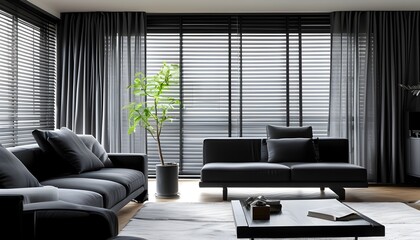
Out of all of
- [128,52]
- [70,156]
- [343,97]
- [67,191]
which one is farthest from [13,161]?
[343,97]

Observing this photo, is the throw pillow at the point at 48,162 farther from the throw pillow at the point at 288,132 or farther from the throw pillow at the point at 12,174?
the throw pillow at the point at 288,132

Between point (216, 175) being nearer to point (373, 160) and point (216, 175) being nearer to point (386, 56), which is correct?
point (373, 160)

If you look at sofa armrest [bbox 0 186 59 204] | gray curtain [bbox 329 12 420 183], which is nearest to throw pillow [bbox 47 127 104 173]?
sofa armrest [bbox 0 186 59 204]

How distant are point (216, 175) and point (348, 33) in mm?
2871

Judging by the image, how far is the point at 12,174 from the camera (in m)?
3.27

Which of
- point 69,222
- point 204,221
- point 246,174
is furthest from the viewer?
point 246,174

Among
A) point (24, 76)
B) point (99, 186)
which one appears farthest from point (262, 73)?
point (99, 186)

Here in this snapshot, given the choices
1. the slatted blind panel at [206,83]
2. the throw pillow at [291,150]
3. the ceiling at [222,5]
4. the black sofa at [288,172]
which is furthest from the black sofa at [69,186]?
the ceiling at [222,5]

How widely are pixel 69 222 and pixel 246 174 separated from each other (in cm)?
336

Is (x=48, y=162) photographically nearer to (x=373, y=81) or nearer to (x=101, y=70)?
(x=101, y=70)

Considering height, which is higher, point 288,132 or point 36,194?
point 288,132

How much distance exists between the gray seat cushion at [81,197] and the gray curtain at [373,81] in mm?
4051

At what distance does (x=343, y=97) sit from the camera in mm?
6949

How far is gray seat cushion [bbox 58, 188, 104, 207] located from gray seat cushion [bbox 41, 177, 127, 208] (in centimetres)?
10
